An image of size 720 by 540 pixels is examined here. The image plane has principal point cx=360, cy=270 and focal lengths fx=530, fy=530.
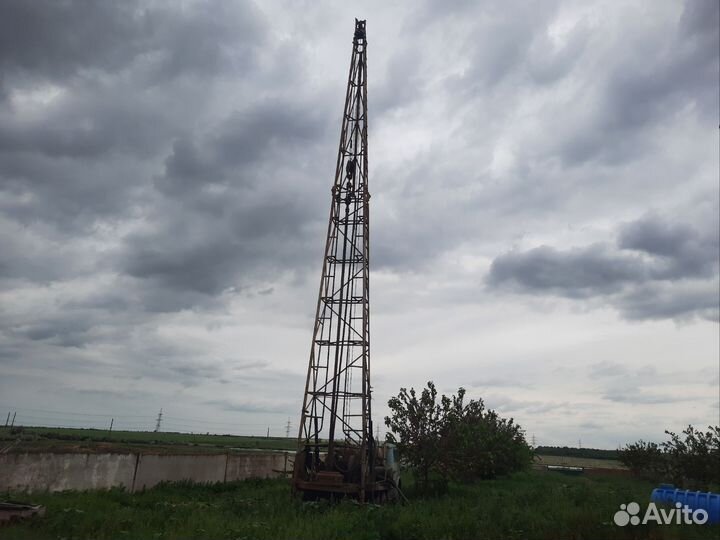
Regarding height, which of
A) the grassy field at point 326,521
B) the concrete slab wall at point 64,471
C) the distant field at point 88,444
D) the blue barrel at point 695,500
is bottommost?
the grassy field at point 326,521

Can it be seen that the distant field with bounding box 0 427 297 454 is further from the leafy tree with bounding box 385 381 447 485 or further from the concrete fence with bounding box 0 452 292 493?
the leafy tree with bounding box 385 381 447 485

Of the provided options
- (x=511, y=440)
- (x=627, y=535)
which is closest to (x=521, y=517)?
(x=627, y=535)

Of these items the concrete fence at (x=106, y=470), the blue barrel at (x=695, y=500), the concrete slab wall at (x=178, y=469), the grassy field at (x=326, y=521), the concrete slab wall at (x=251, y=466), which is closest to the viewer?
the grassy field at (x=326, y=521)

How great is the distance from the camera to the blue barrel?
15.6 metres

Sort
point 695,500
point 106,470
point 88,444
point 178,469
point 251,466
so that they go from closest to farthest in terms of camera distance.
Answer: point 695,500, point 106,470, point 178,469, point 251,466, point 88,444

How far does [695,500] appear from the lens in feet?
53.0

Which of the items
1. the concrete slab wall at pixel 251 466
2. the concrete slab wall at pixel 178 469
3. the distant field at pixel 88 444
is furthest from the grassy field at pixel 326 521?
the concrete slab wall at pixel 251 466

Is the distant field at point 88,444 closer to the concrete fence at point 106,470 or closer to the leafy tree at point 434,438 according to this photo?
the concrete fence at point 106,470

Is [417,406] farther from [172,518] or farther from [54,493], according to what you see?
[54,493]

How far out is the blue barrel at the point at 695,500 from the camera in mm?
15562

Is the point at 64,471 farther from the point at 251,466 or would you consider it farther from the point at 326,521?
the point at 251,466

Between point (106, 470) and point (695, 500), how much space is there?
20128mm

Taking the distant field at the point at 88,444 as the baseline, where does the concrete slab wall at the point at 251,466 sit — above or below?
below

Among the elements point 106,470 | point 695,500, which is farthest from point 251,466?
point 695,500
